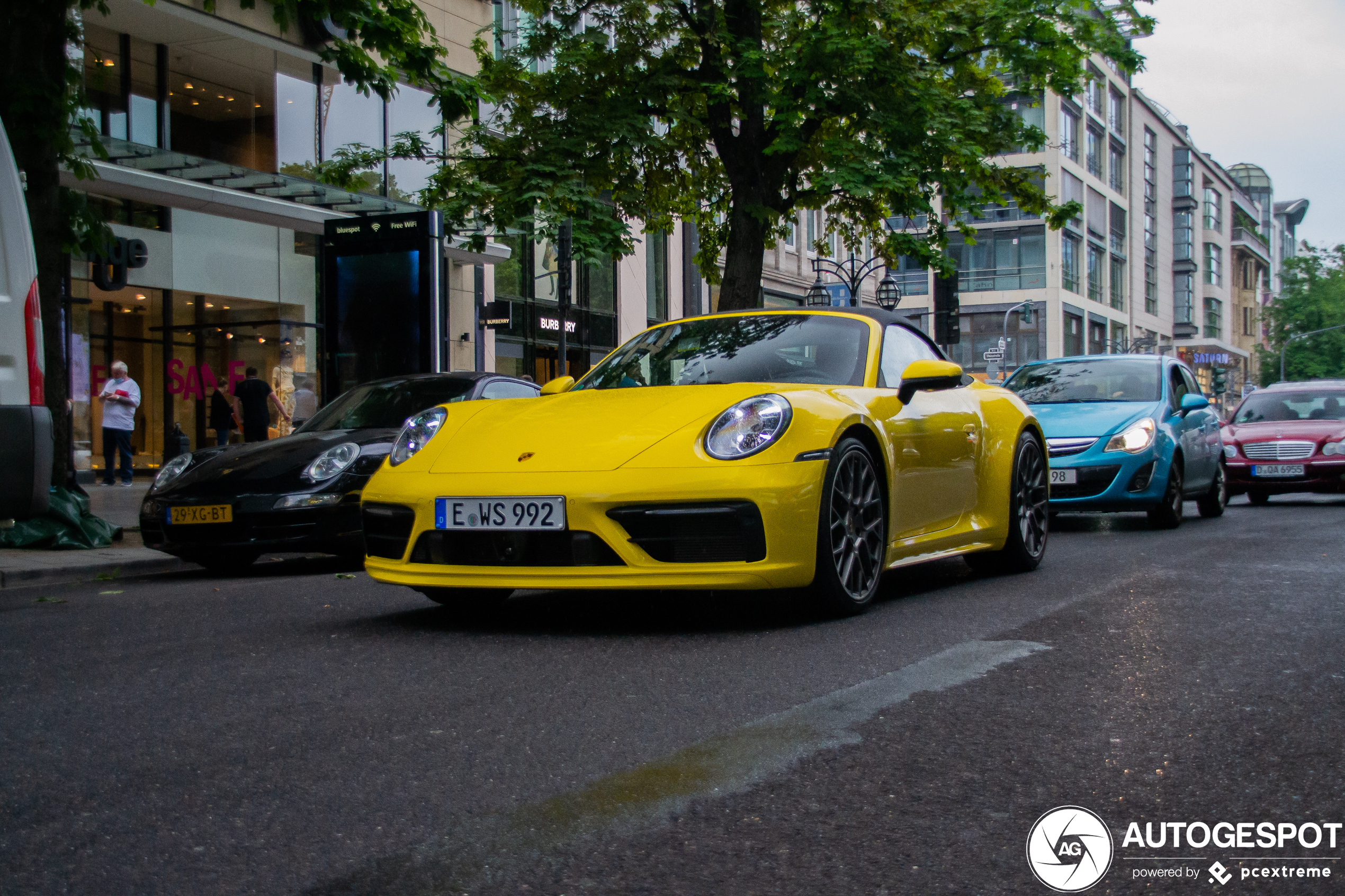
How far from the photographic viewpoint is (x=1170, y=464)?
1094 centimetres

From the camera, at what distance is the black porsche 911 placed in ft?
27.2

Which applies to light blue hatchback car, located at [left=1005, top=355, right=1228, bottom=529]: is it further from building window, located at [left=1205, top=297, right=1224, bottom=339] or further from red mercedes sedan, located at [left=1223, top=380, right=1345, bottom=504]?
building window, located at [left=1205, top=297, right=1224, bottom=339]

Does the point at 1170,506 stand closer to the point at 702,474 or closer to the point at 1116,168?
the point at 702,474

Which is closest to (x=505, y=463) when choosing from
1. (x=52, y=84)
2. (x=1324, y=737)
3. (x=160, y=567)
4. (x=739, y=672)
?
(x=739, y=672)

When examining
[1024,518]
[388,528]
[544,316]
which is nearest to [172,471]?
[388,528]

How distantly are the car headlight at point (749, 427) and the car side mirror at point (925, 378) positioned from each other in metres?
0.94

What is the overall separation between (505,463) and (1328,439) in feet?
41.1

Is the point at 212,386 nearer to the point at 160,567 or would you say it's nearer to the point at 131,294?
the point at 131,294

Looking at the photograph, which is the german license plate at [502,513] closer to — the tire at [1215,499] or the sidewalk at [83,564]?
the sidewalk at [83,564]

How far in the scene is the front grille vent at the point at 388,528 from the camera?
5.25 meters

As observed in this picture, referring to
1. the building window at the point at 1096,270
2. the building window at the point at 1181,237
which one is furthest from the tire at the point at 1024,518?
the building window at the point at 1181,237

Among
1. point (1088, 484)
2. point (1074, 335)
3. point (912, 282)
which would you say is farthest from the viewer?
point (912, 282)

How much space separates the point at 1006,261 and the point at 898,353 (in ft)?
179

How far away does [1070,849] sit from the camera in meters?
2.51
